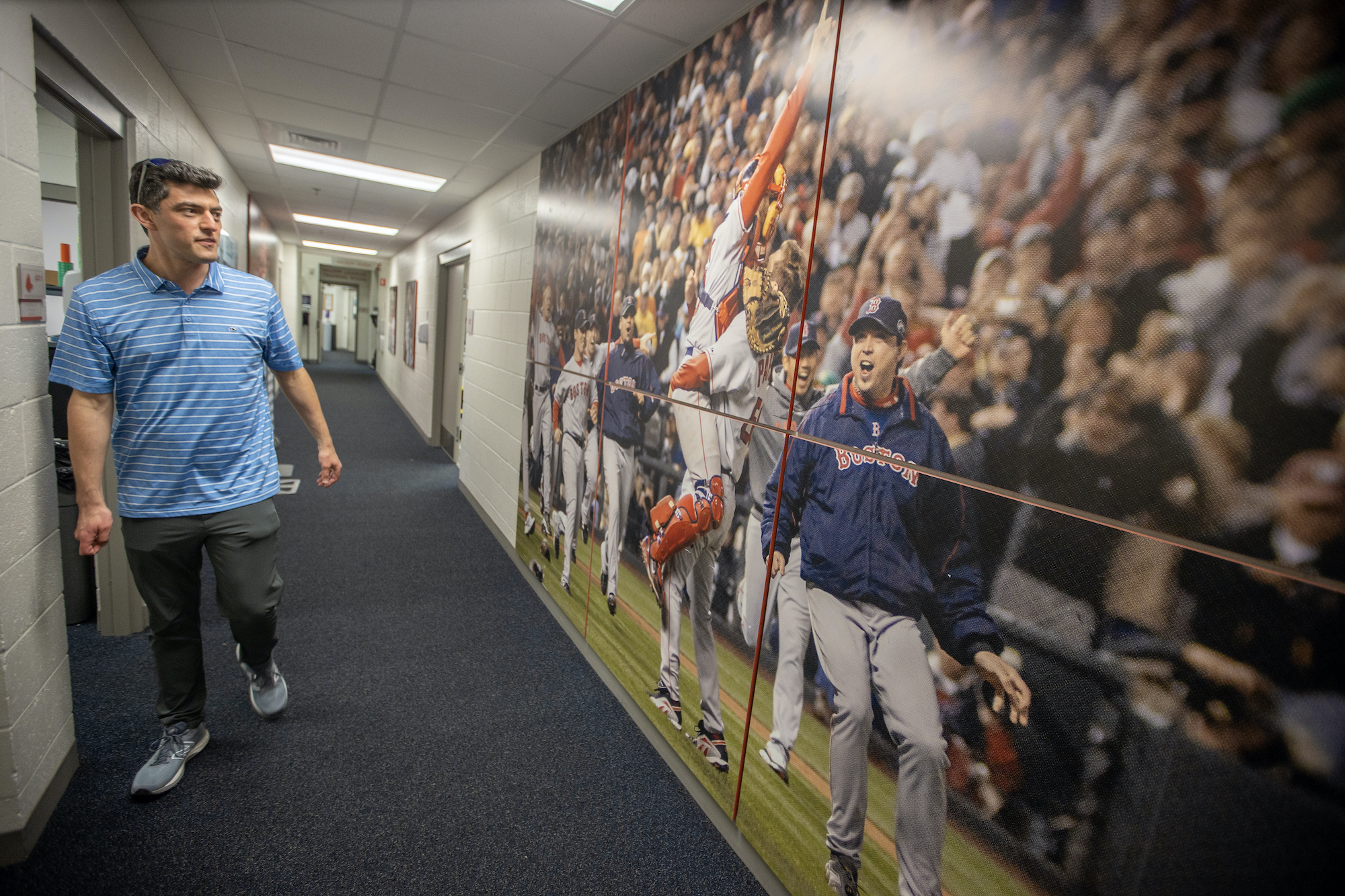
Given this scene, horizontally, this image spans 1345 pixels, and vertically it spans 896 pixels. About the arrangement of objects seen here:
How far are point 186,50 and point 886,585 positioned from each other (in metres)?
3.51

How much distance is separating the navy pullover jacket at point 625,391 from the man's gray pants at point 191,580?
3.92 feet

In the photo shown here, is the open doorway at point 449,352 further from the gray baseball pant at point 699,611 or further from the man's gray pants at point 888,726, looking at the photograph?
the man's gray pants at point 888,726

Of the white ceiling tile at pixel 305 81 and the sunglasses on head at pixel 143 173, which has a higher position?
the white ceiling tile at pixel 305 81

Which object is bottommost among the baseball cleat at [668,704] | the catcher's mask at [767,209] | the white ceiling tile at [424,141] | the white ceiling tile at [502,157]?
the baseball cleat at [668,704]

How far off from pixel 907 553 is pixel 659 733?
1.36 m

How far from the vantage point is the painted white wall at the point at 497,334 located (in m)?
4.02

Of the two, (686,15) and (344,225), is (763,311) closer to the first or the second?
(686,15)

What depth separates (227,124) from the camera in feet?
12.8

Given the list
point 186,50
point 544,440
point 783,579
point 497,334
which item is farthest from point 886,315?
point 497,334

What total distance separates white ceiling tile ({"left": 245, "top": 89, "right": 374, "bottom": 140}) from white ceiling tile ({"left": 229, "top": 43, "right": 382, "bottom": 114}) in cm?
9

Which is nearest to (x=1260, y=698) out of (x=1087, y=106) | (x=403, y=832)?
(x=1087, y=106)

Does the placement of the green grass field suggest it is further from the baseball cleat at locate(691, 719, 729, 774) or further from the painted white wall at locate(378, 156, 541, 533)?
the painted white wall at locate(378, 156, 541, 533)

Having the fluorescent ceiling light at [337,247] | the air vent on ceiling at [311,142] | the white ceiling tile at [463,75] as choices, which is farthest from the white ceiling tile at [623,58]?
the fluorescent ceiling light at [337,247]

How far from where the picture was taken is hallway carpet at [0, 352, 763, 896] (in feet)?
5.48
